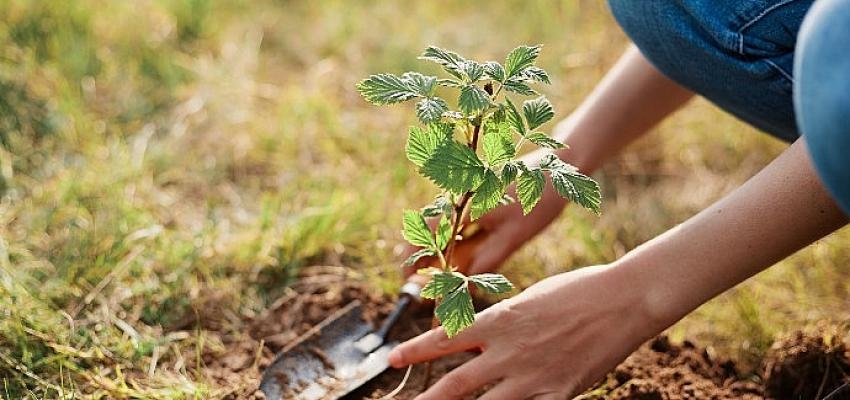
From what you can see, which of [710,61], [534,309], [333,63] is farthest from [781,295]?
[333,63]

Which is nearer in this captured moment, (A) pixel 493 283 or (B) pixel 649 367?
(A) pixel 493 283

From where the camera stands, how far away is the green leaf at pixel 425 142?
4.33 ft

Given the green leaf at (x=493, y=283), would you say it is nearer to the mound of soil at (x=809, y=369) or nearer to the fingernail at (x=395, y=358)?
the fingernail at (x=395, y=358)

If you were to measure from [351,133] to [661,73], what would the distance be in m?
0.87

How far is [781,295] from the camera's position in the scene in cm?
200

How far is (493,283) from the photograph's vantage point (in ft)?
4.46

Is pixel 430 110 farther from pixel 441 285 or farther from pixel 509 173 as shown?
pixel 441 285

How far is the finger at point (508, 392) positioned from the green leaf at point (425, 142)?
0.34m

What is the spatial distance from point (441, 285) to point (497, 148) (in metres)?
0.20

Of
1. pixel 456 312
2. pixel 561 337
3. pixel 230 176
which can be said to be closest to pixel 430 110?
pixel 456 312

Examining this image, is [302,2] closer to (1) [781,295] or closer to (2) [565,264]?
(2) [565,264]

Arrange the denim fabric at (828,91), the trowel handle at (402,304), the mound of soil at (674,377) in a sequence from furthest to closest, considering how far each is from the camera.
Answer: the trowel handle at (402,304) < the mound of soil at (674,377) < the denim fabric at (828,91)

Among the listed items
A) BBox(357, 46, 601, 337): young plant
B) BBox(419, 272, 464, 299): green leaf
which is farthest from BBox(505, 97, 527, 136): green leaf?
BBox(419, 272, 464, 299): green leaf

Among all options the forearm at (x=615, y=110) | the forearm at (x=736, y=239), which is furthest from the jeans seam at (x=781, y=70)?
the forearm at (x=615, y=110)
